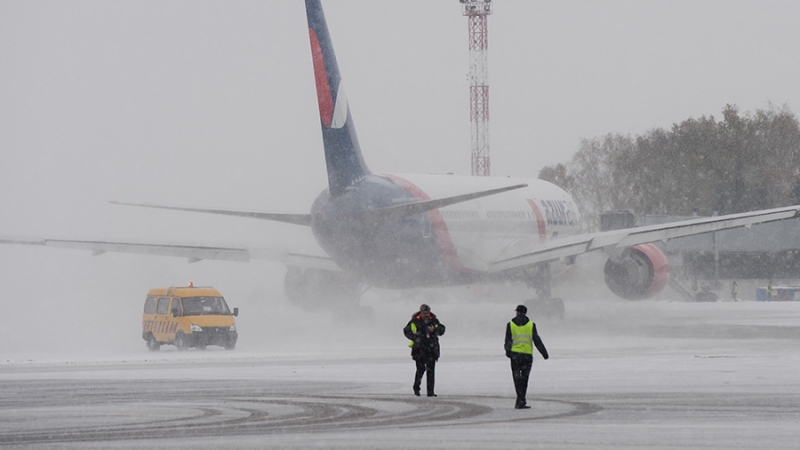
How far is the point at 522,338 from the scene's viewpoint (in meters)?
18.5

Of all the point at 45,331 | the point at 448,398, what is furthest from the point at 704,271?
the point at 448,398

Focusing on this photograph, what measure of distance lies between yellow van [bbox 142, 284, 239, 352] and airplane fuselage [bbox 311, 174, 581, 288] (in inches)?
135

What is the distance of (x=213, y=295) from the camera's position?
113ft

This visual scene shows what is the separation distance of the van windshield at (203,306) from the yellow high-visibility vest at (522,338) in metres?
16.5

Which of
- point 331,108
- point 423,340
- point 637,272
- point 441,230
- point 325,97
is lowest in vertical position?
point 423,340

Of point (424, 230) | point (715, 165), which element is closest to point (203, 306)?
point (424, 230)

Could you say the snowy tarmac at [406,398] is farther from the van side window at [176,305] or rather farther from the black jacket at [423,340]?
the van side window at [176,305]

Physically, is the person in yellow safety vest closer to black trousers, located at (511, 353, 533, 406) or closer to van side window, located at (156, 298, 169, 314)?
black trousers, located at (511, 353, 533, 406)

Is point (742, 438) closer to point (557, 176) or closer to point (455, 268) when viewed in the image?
point (455, 268)

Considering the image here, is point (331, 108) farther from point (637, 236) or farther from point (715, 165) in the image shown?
point (715, 165)

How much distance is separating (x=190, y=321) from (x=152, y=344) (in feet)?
6.83

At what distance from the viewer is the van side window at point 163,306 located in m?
34.3

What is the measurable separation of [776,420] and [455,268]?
2408cm

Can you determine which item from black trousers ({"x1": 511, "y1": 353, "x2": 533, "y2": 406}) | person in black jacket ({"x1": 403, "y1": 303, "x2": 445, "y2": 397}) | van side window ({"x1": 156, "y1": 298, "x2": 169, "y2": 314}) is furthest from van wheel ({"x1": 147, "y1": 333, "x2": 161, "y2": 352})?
black trousers ({"x1": 511, "y1": 353, "x2": 533, "y2": 406})
